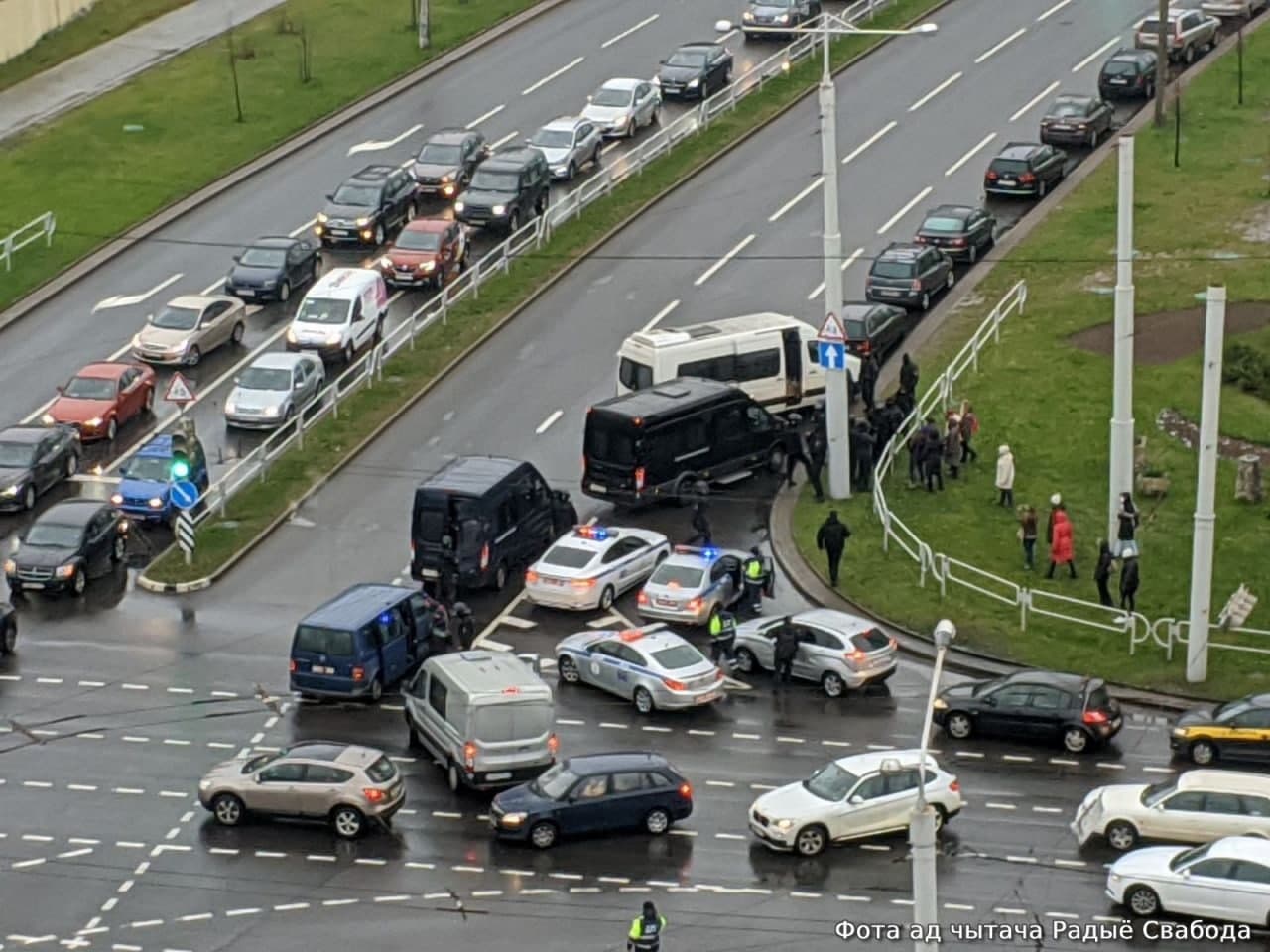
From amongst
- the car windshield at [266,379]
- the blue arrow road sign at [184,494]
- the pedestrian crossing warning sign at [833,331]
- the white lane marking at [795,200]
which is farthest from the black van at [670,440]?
the white lane marking at [795,200]

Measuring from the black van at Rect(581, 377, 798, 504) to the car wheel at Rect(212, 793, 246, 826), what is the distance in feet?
53.5

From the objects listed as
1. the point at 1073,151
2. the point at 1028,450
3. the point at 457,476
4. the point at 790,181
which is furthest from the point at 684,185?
the point at 457,476

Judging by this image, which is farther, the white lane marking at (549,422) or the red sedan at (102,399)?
the white lane marking at (549,422)

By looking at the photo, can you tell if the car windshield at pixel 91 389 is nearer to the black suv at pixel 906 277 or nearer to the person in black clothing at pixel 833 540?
the person in black clothing at pixel 833 540

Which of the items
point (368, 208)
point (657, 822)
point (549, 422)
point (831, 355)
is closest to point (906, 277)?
point (549, 422)

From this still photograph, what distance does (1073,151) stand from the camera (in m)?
80.8

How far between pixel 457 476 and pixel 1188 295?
24680 mm

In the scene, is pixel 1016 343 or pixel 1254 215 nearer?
pixel 1016 343

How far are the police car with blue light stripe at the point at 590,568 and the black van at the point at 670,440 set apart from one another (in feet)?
10.1

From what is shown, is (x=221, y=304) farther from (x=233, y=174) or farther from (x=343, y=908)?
(x=343, y=908)

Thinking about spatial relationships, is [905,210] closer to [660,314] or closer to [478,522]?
[660,314]

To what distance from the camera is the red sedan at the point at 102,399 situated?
6162 cm

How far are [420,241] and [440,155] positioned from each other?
8.04 m

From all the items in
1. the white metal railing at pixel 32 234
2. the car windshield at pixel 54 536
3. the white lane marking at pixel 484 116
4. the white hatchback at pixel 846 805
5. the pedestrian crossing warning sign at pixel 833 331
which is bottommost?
the white lane marking at pixel 484 116
